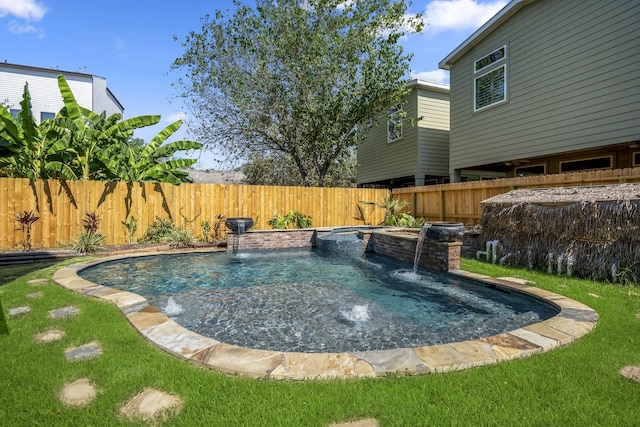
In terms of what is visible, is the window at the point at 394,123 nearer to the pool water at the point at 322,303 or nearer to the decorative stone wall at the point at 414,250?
the decorative stone wall at the point at 414,250

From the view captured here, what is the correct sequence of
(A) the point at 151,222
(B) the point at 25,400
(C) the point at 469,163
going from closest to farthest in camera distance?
(B) the point at 25,400 → (A) the point at 151,222 → (C) the point at 469,163

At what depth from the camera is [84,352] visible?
278 centimetres

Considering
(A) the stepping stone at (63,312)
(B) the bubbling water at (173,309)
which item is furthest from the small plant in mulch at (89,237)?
(A) the stepping stone at (63,312)

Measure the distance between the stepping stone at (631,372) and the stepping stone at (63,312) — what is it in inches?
204

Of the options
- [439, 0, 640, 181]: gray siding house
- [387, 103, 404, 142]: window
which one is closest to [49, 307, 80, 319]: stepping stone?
[439, 0, 640, 181]: gray siding house

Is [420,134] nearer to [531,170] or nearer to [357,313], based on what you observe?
[531,170]

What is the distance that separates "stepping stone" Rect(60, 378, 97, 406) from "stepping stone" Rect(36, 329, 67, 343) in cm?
104

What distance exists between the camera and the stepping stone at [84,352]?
2.68 m

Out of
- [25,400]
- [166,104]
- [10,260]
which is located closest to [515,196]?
[25,400]

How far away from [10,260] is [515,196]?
11.3 metres

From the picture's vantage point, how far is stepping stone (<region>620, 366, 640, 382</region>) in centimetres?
239

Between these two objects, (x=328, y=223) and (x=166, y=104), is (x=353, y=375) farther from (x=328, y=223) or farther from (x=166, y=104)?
(x=166, y=104)

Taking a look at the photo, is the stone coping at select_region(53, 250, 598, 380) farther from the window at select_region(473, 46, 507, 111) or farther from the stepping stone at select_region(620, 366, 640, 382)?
the window at select_region(473, 46, 507, 111)

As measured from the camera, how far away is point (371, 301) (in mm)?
4891
